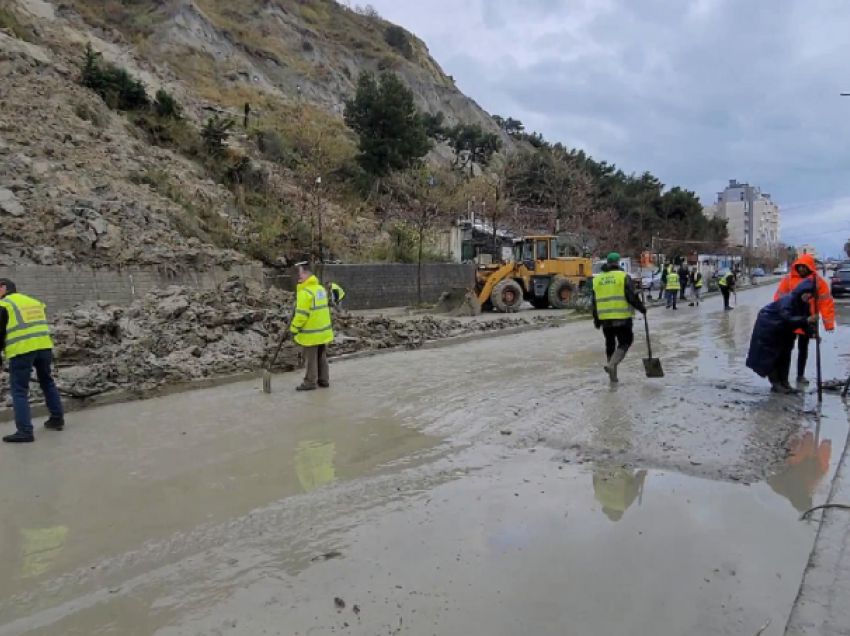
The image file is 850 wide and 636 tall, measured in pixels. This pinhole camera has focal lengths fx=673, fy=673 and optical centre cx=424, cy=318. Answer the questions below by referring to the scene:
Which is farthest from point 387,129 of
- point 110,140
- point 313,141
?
point 110,140

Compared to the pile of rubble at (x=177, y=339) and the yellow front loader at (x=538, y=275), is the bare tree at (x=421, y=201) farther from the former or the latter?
the pile of rubble at (x=177, y=339)

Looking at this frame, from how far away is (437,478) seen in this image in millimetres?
5277

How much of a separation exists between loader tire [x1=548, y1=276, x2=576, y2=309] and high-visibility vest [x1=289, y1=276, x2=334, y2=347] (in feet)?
54.1

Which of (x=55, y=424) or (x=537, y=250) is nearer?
(x=55, y=424)

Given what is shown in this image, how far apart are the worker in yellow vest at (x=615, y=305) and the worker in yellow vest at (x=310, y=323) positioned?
3682 mm

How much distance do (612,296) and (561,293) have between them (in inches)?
616

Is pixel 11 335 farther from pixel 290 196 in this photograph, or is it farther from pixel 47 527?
pixel 290 196

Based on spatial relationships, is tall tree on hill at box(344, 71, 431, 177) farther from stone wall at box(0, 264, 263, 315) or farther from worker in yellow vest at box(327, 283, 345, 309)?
worker in yellow vest at box(327, 283, 345, 309)

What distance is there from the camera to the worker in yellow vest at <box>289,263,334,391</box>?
8.91 metres

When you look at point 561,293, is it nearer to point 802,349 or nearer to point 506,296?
point 506,296

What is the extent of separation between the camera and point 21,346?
6598 mm

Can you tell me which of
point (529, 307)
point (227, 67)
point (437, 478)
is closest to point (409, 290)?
point (529, 307)

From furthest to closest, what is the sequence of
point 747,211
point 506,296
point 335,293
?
point 747,211, point 506,296, point 335,293

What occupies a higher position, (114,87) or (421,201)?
(114,87)
